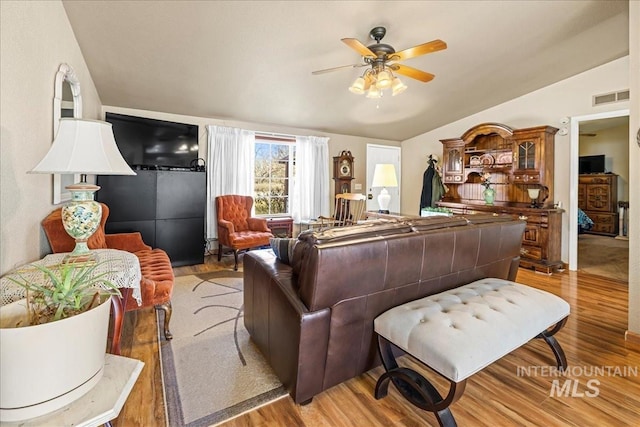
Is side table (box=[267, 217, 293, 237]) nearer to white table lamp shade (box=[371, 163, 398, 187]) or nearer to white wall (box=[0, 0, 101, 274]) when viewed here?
white table lamp shade (box=[371, 163, 398, 187])

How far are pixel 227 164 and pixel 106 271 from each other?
345 cm

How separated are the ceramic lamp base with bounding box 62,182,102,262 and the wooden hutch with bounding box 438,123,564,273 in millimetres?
4847

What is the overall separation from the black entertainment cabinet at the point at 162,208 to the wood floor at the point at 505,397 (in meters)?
1.84

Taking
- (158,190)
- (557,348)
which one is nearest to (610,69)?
(557,348)

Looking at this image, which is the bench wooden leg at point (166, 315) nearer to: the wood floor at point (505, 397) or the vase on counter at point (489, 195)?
the wood floor at point (505, 397)

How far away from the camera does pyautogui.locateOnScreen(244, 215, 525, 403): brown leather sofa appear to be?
145 centimetres

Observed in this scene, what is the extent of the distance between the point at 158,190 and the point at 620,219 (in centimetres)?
930

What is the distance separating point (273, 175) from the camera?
212 inches

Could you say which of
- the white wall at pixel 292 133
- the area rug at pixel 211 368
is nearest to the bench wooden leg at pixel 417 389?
the area rug at pixel 211 368

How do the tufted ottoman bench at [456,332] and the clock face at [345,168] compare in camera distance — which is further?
the clock face at [345,168]

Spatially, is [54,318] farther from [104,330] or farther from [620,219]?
[620,219]

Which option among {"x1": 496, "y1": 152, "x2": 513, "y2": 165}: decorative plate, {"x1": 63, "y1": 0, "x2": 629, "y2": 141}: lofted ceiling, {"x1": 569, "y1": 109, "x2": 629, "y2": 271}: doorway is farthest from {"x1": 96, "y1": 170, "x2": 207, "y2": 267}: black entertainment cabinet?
{"x1": 569, "y1": 109, "x2": 629, "y2": 271}: doorway

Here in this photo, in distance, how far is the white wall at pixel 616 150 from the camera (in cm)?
686

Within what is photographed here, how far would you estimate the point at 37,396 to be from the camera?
0.76 m
